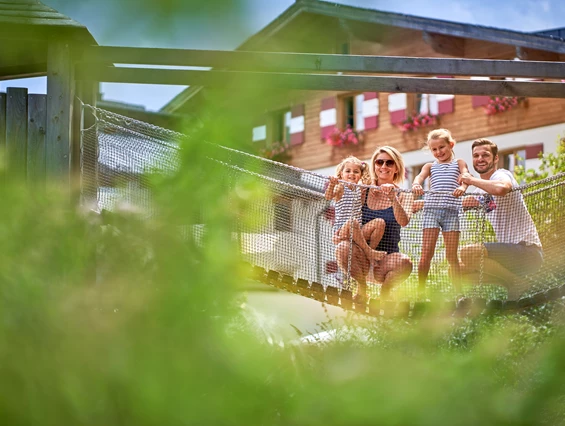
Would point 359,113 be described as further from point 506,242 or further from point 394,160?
point 506,242

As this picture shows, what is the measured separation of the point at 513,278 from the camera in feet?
13.6

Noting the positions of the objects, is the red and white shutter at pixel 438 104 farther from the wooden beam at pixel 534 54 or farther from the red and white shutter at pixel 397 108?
the wooden beam at pixel 534 54

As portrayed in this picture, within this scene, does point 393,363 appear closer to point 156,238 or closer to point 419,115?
point 156,238

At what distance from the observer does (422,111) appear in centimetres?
1446

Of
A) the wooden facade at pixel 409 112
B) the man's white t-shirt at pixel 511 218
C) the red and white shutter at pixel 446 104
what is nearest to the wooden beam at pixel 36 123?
the man's white t-shirt at pixel 511 218

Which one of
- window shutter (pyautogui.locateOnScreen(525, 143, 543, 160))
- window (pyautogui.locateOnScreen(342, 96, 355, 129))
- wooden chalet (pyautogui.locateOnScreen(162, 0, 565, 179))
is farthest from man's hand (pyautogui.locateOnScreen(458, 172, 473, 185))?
window (pyautogui.locateOnScreen(342, 96, 355, 129))

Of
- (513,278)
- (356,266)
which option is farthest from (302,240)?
(513,278)

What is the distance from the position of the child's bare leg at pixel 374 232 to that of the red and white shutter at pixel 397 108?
10494 mm

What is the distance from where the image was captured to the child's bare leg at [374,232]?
4180 mm

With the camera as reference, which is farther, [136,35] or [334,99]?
[334,99]

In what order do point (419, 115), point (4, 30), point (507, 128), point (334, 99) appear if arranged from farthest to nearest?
point (334, 99) < point (419, 115) < point (507, 128) < point (4, 30)

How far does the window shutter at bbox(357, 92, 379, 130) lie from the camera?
15000 millimetres

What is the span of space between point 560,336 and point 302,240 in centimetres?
359

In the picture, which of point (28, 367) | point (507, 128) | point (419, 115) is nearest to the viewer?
point (28, 367)
